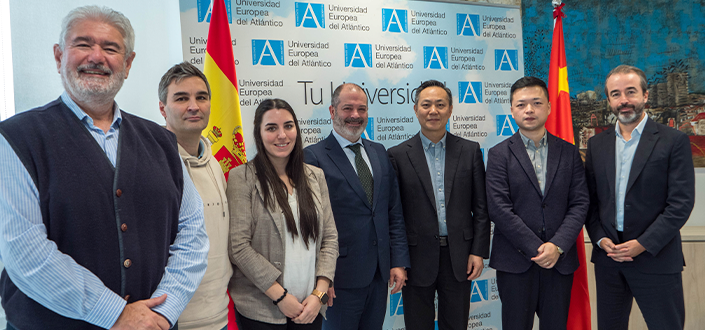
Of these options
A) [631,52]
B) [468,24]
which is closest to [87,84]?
[468,24]

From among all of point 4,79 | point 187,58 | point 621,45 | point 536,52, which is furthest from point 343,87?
point 621,45

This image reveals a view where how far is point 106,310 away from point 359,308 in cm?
144

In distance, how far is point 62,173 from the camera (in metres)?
1.24

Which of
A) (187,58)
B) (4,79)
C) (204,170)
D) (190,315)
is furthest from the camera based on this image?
(187,58)

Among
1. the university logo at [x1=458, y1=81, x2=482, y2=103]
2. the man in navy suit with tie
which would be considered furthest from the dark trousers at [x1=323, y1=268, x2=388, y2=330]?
the university logo at [x1=458, y1=81, x2=482, y2=103]

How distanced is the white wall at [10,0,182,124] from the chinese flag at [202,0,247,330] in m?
0.54

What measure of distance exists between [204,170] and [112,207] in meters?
0.65

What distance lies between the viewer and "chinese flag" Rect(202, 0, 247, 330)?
2.87 m

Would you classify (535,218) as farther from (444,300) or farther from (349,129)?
(349,129)

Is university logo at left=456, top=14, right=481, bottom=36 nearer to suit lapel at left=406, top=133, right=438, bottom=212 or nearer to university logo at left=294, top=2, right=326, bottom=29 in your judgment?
university logo at left=294, top=2, right=326, bottom=29

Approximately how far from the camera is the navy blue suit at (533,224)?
2.54 metres

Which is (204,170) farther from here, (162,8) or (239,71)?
(162,8)

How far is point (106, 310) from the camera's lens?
1.24 meters

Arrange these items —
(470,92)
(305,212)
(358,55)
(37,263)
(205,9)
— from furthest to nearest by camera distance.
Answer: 1. (470,92)
2. (358,55)
3. (205,9)
4. (305,212)
5. (37,263)
